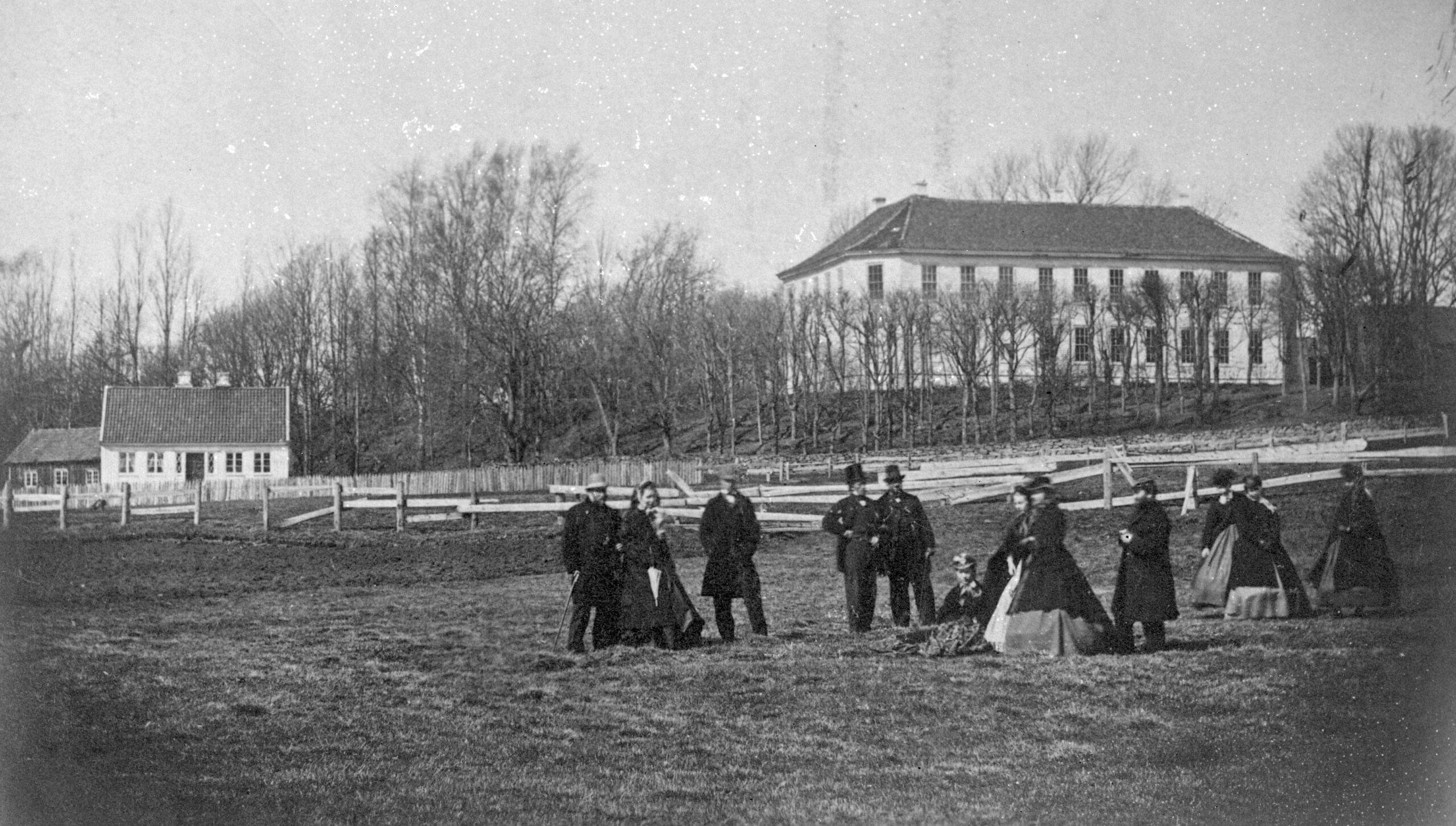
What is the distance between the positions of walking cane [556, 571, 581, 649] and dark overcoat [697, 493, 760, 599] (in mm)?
876

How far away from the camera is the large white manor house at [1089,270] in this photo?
7.94 metres

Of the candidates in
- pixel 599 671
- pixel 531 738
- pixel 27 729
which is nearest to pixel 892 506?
pixel 599 671

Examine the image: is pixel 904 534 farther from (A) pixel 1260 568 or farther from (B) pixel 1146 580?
(A) pixel 1260 568

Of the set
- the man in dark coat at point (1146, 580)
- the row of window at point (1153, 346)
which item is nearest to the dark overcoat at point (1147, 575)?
the man in dark coat at point (1146, 580)

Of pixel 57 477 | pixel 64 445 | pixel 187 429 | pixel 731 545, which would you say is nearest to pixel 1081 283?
pixel 731 545

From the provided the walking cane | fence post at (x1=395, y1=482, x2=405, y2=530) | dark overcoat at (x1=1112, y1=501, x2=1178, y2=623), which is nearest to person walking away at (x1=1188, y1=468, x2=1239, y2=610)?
dark overcoat at (x1=1112, y1=501, x2=1178, y2=623)

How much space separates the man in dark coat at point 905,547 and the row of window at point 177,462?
4.04m

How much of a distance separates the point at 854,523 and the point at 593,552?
174 centimetres

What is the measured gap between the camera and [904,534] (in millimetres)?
7773

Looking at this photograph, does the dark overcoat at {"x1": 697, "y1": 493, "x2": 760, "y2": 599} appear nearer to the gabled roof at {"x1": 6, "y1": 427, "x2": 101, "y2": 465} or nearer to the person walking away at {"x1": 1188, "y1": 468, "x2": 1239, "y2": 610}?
the person walking away at {"x1": 1188, "y1": 468, "x2": 1239, "y2": 610}

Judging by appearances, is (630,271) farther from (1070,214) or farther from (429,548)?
(1070,214)

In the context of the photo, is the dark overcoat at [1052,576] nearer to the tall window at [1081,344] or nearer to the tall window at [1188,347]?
the tall window at [1081,344]

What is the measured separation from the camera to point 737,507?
7.65 meters

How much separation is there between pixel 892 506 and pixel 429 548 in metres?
3.29
